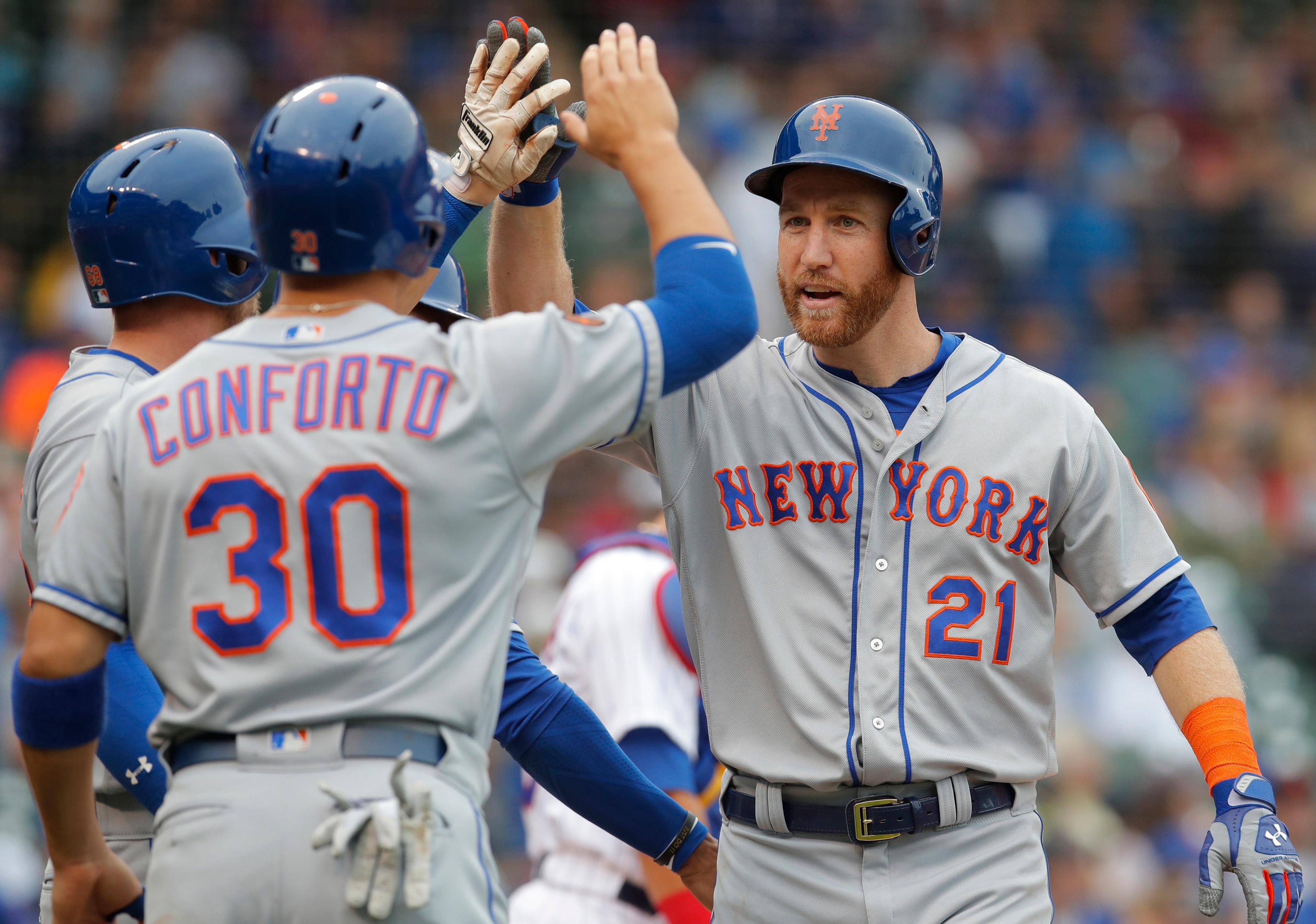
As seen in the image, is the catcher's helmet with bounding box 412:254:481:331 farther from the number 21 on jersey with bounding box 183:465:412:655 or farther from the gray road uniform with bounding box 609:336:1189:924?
the number 21 on jersey with bounding box 183:465:412:655

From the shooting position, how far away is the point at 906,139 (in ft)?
11.3

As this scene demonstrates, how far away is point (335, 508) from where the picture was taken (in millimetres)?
2328

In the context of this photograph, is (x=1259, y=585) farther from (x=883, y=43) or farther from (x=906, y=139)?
(x=906, y=139)

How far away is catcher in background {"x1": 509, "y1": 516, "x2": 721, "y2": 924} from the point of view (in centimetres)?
430

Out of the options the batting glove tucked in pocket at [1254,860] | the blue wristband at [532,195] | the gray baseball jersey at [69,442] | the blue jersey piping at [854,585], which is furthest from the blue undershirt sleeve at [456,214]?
the batting glove tucked in pocket at [1254,860]

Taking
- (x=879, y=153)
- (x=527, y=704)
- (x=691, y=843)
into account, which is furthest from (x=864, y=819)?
(x=879, y=153)

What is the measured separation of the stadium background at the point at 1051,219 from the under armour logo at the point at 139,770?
4759mm

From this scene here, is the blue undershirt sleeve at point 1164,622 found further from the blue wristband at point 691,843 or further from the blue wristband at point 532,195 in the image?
the blue wristband at point 532,195

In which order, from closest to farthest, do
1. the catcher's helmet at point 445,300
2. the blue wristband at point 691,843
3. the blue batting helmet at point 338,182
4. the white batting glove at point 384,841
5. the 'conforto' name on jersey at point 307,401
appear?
the white batting glove at point 384,841 < the 'conforto' name on jersey at point 307,401 < the blue batting helmet at point 338,182 < the blue wristband at point 691,843 < the catcher's helmet at point 445,300

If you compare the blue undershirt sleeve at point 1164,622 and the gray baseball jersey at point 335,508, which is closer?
the gray baseball jersey at point 335,508

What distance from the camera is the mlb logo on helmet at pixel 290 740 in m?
2.33

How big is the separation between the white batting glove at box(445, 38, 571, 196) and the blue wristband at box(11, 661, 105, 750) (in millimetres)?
1389

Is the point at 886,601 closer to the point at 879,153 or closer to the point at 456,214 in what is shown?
the point at 879,153

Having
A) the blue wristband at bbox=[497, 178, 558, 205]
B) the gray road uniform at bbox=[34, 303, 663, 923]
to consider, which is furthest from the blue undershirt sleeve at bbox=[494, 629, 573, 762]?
the blue wristband at bbox=[497, 178, 558, 205]
